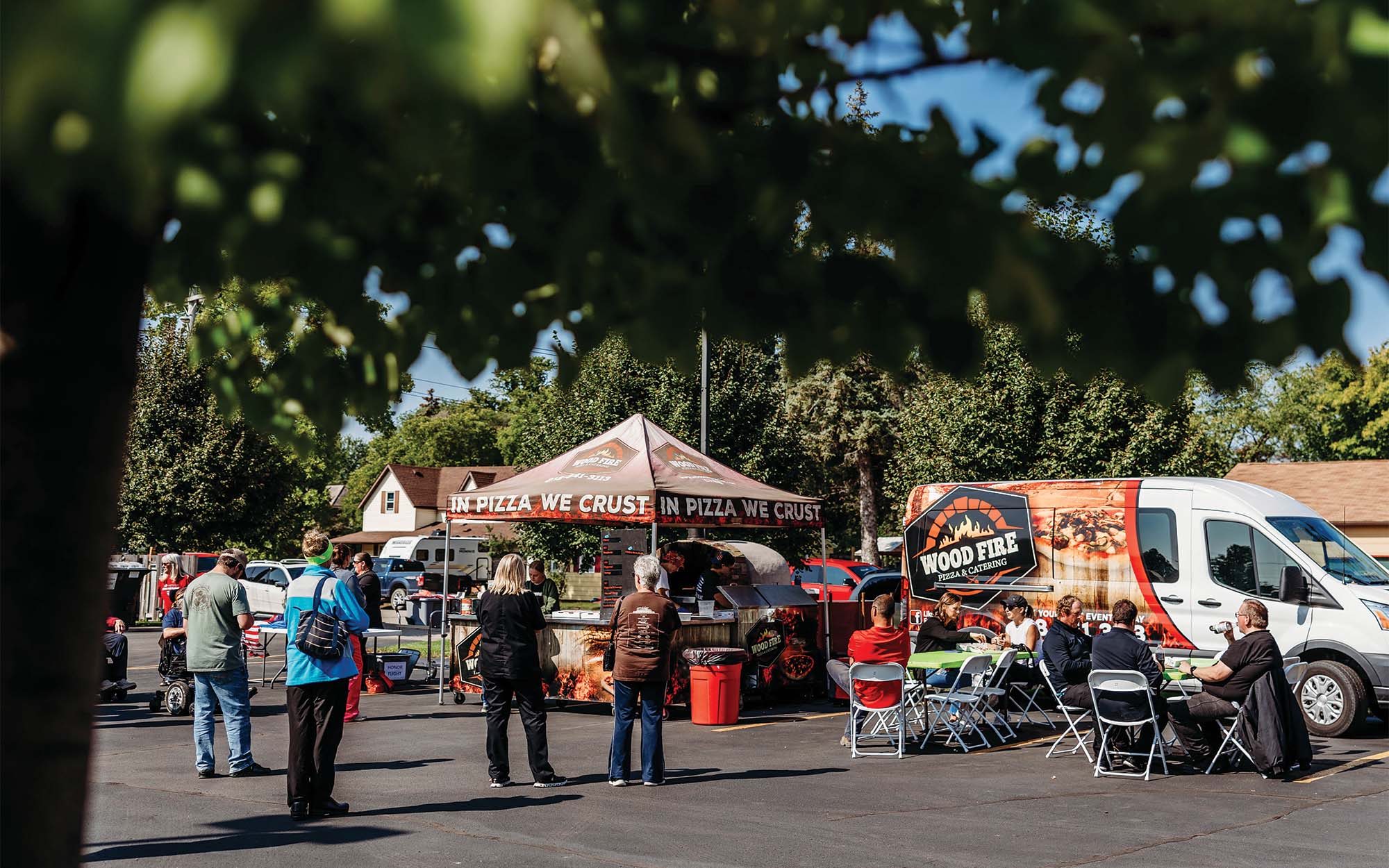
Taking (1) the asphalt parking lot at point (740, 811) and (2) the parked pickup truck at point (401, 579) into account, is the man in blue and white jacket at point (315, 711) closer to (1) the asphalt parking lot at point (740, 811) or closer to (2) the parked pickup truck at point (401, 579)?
(1) the asphalt parking lot at point (740, 811)

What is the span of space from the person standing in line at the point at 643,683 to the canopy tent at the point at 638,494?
13.7ft

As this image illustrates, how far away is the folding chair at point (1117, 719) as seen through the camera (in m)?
10.7

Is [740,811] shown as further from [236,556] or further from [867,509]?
[867,509]

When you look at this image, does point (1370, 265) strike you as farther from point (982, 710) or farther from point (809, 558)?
point (809, 558)

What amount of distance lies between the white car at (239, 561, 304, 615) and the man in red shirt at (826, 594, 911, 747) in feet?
55.6

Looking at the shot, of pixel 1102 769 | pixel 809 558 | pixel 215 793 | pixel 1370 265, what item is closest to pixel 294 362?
pixel 1370 265

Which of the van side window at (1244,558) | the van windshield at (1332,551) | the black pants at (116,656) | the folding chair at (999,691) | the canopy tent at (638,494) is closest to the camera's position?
the folding chair at (999,691)

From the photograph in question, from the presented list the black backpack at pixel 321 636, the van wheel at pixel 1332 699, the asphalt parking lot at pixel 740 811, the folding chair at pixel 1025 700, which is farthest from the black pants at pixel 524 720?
the van wheel at pixel 1332 699

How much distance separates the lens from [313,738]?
28.2ft

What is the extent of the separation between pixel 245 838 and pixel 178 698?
293 inches

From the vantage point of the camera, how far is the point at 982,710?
14.1 m

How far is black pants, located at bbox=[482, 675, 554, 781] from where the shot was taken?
9945mm

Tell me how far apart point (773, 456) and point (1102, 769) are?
20.0 meters

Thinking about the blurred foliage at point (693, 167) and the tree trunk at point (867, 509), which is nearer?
the blurred foliage at point (693, 167)
